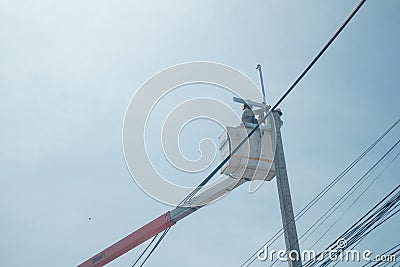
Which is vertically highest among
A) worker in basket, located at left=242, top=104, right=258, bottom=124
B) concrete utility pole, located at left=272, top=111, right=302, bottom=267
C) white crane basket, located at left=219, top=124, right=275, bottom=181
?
worker in basket, located at left=242, top=104, right=258, bottom=124

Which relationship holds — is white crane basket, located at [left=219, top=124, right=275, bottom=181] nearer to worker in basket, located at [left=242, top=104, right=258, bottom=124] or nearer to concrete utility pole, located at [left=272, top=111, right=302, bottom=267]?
worker in basket, located at [left=242, top=104, right=258, bottom=124]

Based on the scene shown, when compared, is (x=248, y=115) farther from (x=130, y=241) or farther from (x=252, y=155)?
(x=130, y=241)

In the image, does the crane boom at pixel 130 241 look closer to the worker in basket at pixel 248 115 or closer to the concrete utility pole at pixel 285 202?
the worker in basket at pixel 248 115

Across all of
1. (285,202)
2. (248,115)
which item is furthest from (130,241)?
(285,202)

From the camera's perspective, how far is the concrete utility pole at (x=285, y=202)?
26.7 feet

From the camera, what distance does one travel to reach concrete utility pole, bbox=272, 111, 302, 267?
26.7ft

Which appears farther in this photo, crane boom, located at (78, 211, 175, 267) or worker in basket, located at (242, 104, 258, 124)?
crane boom, located at (78, 211, 175, 267)

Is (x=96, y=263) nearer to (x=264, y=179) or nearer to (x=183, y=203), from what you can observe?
(x=183, y=203)

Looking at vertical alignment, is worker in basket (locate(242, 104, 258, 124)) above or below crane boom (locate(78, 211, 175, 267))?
below

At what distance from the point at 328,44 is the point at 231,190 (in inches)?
264

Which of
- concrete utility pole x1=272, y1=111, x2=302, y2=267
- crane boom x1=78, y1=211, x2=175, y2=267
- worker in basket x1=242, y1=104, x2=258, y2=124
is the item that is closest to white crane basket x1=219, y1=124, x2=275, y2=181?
worker in basket x1=242, y1=104, x2=258, y2=124

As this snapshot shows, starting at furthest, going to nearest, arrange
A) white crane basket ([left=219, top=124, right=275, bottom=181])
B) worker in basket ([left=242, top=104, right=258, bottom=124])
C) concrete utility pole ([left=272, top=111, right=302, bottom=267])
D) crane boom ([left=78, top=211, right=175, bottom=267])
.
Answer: crane boom ([left=78, top=211, right=175, bottom=267])
worker in basket ([left=242, top=104, right=258, bottom=124])
white crane basket ([left=219, top=124, right=275, bottom=181])
concrete utility pole ([left=272, top=111, right=302, bottom=267])

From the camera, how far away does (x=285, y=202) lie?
28.3 feet

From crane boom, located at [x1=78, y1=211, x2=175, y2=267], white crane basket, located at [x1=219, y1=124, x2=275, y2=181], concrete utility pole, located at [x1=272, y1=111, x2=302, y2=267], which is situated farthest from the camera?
crane boom, located at [x1=78, y1=211, x2=175, y2=267]
